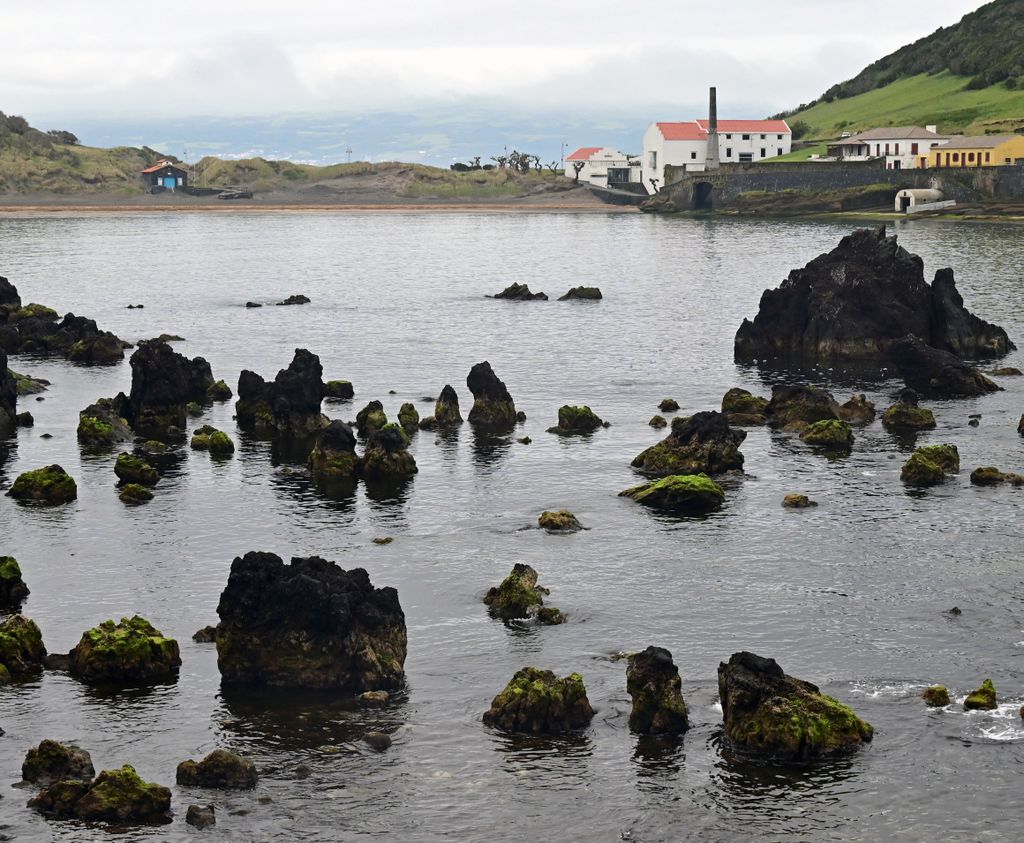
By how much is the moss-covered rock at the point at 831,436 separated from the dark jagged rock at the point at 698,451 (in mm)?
7577

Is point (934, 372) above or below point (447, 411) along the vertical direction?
above

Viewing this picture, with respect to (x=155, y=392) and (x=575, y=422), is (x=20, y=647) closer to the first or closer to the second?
(x=155, y=392)

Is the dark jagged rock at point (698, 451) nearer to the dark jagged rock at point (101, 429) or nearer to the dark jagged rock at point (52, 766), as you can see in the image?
the dark jagged rock at point (101, 429)

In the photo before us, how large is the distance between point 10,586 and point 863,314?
84.9 meters

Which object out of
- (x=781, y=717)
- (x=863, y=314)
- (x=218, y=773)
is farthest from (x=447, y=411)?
(x=218, y=773)

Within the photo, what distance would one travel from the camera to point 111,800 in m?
44.8

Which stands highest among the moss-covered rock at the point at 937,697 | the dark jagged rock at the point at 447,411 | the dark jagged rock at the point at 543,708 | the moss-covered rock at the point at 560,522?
the dark jagged rock at the point at 447,411

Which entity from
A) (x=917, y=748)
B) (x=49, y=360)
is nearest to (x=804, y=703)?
→ (x=917, y=748)

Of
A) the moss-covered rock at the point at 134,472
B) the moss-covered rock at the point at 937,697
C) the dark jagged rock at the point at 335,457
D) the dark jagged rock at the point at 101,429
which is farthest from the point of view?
the dark jagged rock at the point at 101,429

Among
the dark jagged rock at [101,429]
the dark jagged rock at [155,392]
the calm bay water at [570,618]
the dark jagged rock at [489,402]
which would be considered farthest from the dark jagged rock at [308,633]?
the dark jagged rock at [155,392]

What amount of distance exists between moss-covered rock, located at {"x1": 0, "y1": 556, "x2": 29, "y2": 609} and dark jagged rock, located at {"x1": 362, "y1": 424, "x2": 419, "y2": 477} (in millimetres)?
26029

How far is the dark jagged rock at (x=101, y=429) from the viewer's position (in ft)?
312

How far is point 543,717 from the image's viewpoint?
168 ft

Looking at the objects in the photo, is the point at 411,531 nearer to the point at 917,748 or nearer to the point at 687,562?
the point at 687,562
